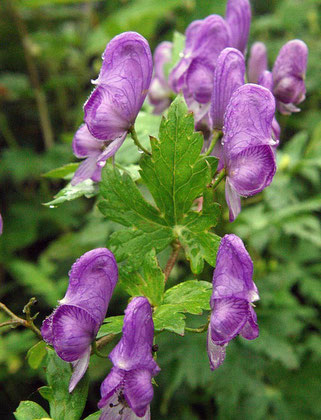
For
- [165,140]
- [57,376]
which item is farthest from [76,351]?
[165,140]

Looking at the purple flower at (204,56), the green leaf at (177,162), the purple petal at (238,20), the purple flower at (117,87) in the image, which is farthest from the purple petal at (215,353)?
the purple petal at (238,20)

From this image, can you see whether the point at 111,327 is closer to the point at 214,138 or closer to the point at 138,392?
the point at 138,392

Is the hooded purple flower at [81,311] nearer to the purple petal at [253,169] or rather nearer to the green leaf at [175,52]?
the purple petal at [253,169]

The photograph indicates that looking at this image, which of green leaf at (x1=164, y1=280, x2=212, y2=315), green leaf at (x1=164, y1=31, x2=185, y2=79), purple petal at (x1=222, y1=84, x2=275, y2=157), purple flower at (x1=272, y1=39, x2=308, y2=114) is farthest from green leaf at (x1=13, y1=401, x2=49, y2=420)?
green leaf at (x1=164, y1=31, x2=185, y2=79)

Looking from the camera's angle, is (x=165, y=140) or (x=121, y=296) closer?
(x=165, y=140)

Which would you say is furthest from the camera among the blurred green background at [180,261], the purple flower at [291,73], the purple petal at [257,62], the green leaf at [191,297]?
the blurred green background at [180,261]

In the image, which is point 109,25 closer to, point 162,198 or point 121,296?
point 121,296
